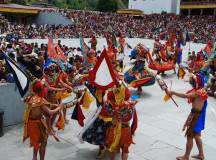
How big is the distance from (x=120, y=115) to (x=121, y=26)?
3483 centimetres

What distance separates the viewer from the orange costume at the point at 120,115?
5.40 metres

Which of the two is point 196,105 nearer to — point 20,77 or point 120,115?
point 120,115

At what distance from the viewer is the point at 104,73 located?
5703mm

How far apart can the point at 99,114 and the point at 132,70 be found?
4626mm

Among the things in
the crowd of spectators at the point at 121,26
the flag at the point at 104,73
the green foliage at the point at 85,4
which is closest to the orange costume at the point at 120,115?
the flag at the point at 104,73

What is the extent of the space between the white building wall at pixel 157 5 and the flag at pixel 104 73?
54.2m

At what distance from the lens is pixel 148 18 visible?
1841 inches

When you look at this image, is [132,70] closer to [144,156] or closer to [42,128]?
[144,156]

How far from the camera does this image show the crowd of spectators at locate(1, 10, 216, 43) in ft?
107

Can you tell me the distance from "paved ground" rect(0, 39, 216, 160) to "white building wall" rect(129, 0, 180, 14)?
51.2 metres

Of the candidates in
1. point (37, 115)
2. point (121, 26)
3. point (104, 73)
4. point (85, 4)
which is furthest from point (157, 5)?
point (37, 115)

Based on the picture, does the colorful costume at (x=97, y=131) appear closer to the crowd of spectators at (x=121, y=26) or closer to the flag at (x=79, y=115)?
the flag at (x=79, y=115)

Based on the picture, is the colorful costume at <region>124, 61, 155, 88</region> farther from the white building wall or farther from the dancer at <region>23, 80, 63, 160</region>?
the white building wall

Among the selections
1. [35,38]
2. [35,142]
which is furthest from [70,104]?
[35,38]
